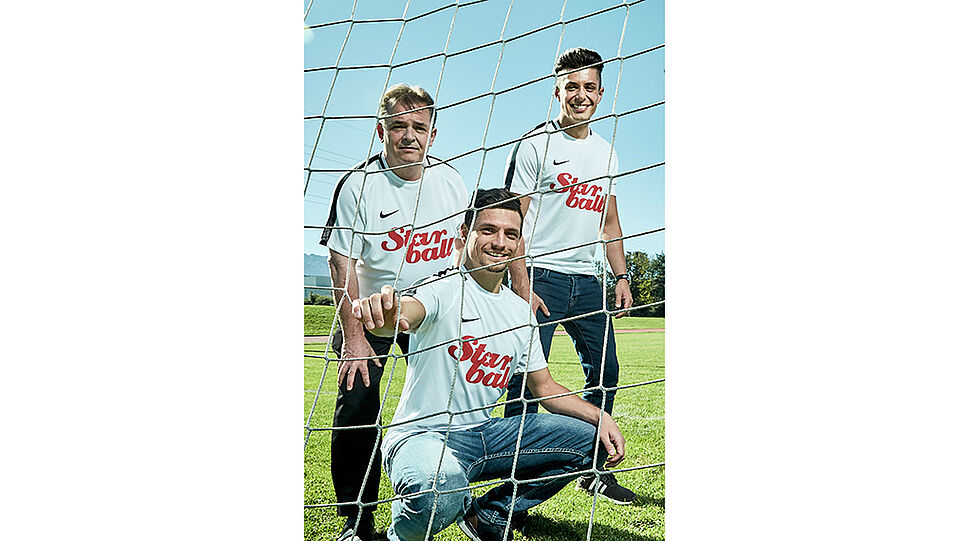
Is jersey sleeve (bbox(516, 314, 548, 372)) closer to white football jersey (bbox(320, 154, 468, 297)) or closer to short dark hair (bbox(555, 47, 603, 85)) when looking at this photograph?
white football jersey (bbox(320, 154, 468, 297))

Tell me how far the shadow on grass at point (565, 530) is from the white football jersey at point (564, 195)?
463 millimetres

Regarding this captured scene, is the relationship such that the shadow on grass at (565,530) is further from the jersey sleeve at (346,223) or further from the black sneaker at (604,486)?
the jersey sleeve at (346,223)

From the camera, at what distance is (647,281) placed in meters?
1.36

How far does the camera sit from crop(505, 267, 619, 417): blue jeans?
139cm

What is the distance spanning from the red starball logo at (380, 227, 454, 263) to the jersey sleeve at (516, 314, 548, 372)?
21 centimetres

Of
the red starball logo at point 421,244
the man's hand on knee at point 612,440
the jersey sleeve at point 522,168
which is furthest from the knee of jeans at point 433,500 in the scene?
the jersey sleeve at point 522,168

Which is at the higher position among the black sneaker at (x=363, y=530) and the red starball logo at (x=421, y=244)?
the red starball logo at (x=421, y=244)

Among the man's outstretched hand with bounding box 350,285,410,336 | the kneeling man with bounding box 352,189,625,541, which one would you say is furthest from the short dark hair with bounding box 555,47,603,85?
the man's outstretched hand with bounding box 350,285,410,336

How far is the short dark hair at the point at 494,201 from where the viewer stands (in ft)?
4.61

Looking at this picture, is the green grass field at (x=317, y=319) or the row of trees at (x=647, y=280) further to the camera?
the green grass field at (x=317, y=319)
